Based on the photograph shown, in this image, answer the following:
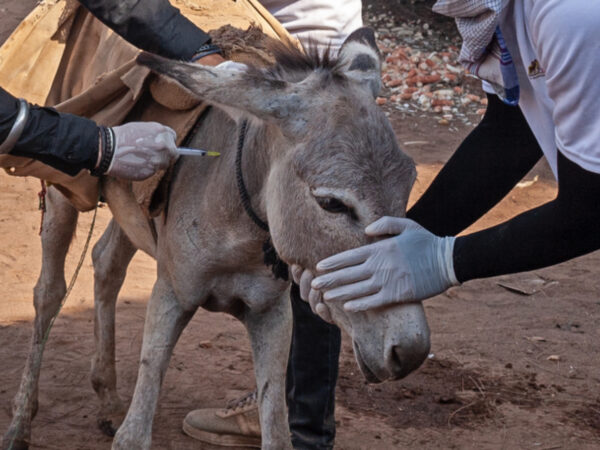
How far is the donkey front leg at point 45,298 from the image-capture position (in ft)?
13.8

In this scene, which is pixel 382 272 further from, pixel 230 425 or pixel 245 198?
pixel 230 425

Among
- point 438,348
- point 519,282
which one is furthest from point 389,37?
point 438,348

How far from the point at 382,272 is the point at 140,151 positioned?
3.17 ft

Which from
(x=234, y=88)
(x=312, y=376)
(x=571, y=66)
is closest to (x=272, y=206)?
(x=234, y=88)

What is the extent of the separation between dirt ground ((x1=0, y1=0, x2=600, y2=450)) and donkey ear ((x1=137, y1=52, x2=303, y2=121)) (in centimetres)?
204

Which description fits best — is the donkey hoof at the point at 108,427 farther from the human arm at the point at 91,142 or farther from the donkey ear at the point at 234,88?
the donkey ear at the point at 234,88

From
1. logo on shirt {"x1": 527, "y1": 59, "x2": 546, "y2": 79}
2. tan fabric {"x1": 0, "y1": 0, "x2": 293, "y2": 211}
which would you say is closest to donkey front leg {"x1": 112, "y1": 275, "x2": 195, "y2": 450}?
tan fabric {"x1": 0, "y1": 0, "x2": 293, "y2": 211}

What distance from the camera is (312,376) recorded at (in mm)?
3861

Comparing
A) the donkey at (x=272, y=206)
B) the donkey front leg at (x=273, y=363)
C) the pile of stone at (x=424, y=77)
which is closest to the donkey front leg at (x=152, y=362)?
the donkey at (x=272, y=206)

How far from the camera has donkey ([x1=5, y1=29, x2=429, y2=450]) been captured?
2600mm

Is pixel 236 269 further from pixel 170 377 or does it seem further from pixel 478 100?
pixel 478 100

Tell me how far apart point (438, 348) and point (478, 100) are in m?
5.48

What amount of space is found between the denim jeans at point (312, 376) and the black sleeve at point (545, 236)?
3.83 feet

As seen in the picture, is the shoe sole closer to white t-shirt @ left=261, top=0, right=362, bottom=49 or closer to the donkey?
the donkey
